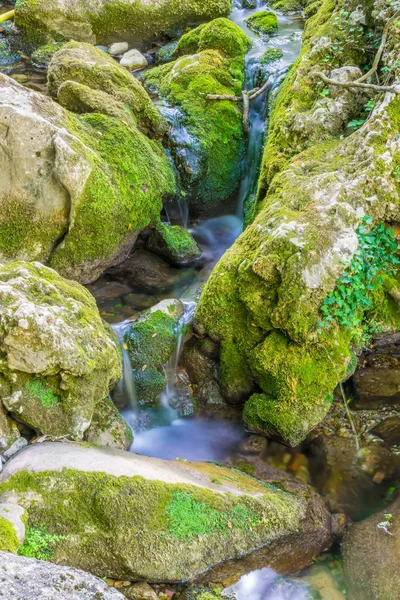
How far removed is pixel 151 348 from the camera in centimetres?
616

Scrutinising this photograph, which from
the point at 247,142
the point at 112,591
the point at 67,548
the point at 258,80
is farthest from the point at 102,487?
the point at 258,80

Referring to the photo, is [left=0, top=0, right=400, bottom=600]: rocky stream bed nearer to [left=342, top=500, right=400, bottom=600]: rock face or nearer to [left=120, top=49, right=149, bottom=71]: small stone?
[left=342, top=500, right=400, bottom=600]: rock face

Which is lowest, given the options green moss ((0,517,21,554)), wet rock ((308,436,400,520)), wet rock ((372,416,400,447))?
wet rock ((308,436,400,520))

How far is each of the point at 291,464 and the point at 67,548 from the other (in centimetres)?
276

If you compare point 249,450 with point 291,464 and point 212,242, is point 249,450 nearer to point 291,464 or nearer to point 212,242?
point 291,464

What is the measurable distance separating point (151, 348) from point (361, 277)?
266 centimetres

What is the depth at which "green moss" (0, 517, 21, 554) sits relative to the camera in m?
3.15

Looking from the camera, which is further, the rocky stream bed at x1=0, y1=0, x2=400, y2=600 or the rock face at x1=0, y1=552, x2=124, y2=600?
the rocky stream bed at x1=0, y1=0, x2=400, y2=600

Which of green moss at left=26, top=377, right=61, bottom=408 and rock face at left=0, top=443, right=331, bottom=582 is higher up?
green moss at left=26, top=377, right=61, bottom=408

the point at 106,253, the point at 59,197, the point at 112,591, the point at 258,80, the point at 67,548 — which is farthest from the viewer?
the point at 258,80

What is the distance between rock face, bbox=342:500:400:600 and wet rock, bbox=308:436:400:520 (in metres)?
0.25

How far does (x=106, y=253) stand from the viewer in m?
6.77

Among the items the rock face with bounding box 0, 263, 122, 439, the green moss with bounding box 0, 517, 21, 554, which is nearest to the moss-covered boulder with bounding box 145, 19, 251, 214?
the rock face with bounding box 0, 263, 122, 439

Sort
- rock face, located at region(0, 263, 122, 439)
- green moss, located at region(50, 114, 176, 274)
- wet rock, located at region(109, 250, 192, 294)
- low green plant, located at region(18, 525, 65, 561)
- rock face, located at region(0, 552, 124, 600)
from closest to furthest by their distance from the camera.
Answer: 1. rock face, located at region(0, 552, 124, 600)
2. low green plant, located at region(18, 525, 65, 561)
3. rock face, located at region(0, 263, 122, 439)
4. green moss, located at region(50, 114, 176, 274)
5. wet rock, located at region(109, 250, 192, 294)
